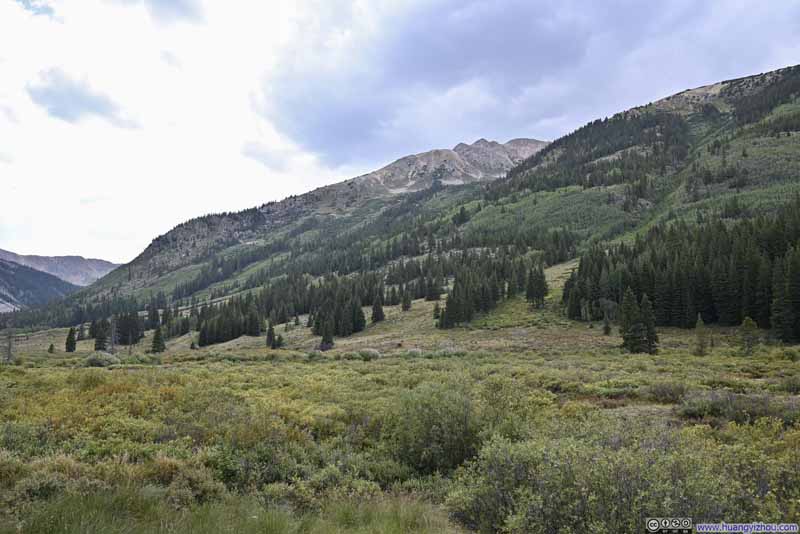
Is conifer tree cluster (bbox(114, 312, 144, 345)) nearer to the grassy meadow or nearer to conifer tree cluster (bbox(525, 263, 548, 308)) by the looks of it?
conifer tree cluster (bbox(525, 263, 548, 308))

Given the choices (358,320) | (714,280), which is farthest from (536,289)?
(358,320)

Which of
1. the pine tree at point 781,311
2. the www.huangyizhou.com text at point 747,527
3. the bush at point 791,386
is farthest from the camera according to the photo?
the pine tree at point 781,311

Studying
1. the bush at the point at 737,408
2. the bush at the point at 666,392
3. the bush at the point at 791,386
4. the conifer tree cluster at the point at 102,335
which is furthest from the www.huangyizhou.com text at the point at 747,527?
the conifer tree cluster at the point at 102,335

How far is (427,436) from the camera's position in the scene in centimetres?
1172

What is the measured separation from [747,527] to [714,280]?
2852 inches

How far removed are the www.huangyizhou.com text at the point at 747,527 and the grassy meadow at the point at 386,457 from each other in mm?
171

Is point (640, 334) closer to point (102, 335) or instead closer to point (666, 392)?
point (666, 392)

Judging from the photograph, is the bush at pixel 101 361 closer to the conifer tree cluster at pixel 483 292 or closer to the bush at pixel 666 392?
the bush at pixel 666 392

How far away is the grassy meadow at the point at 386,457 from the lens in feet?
20.8

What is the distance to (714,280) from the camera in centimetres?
6300

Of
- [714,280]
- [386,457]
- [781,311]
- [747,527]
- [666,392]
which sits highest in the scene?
[714,280]

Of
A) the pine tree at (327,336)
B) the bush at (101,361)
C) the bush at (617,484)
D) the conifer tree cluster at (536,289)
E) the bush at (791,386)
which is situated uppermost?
the conifer tree cluster at (536,289)

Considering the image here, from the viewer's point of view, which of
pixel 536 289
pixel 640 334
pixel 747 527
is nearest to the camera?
pixel 747 527

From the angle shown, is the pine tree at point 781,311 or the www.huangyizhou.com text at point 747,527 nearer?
the www.huangyizhou.com text at point 747,527
